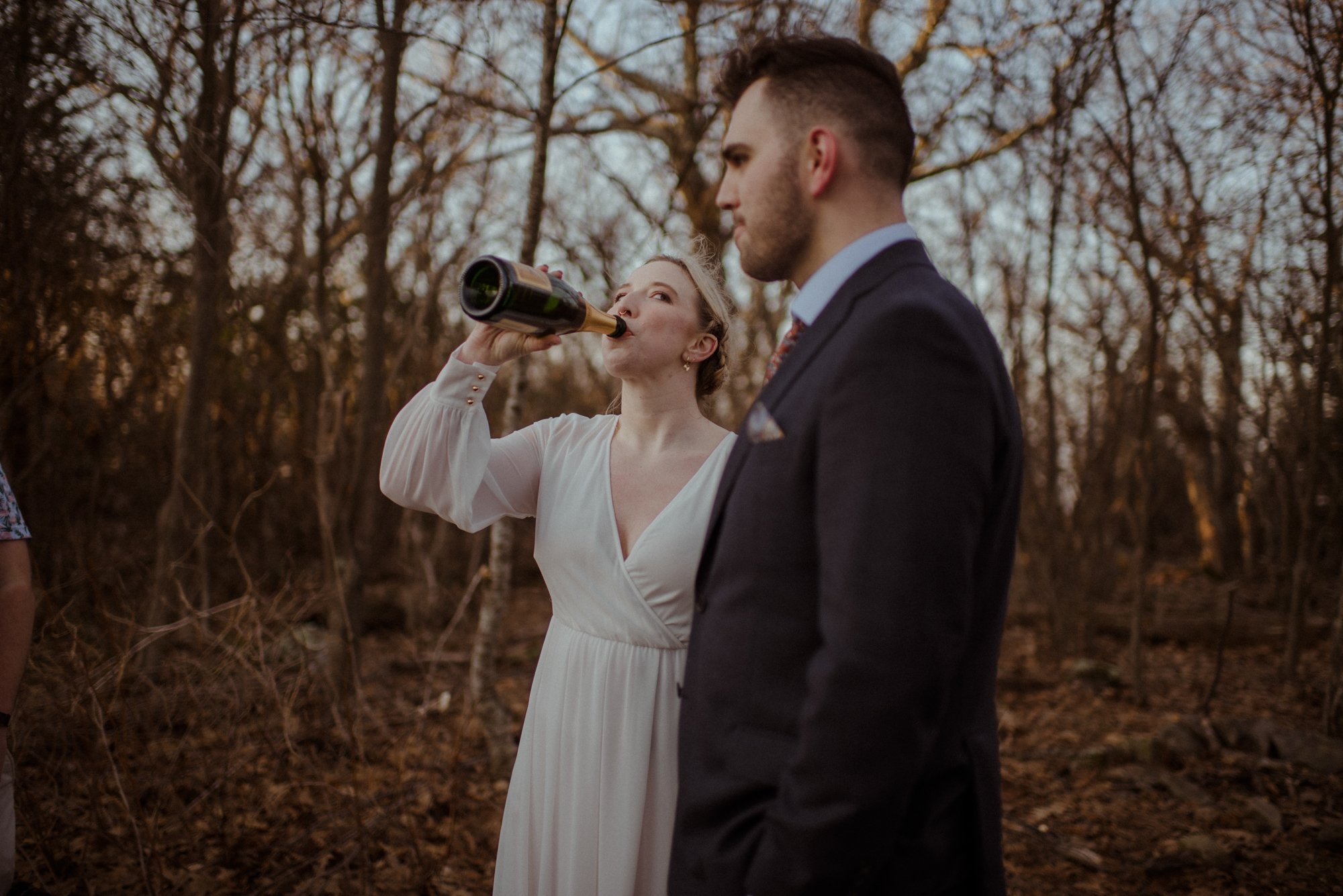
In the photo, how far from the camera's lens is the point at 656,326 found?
2.28 m

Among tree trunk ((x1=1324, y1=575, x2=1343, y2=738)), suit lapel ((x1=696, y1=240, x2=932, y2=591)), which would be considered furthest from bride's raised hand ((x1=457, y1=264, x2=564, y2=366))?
tree trunk ((x1=1324, y1=575, x2=1343, y2=738))

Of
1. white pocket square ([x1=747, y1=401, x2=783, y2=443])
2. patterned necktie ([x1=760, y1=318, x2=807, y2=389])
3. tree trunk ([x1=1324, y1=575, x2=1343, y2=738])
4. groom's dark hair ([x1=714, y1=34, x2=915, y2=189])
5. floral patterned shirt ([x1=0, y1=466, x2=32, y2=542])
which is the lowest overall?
tree trunk ([x1=1324, y1=575, x2=1343, y2=738])

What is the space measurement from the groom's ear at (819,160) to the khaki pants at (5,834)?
2.40m

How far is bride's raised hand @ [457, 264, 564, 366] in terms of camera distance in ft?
6.73

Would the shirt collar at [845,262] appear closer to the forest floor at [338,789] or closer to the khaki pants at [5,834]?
the khaki pants at [5,834]

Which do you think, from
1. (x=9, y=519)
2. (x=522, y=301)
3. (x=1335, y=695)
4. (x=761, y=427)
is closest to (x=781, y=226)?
(x=761, y=427)

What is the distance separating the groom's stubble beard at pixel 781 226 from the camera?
1.45m

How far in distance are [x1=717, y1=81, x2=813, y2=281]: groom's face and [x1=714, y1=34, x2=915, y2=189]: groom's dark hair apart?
0.03 meters

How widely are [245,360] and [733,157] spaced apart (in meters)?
8.13

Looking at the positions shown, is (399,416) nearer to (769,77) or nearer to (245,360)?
(769,77)

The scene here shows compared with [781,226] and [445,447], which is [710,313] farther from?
[781,226]

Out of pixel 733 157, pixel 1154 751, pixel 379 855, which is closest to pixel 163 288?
pixel 379 855

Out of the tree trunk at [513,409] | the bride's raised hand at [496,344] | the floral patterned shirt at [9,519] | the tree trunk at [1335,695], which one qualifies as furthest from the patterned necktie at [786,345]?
the tree trunk at [1335,695]

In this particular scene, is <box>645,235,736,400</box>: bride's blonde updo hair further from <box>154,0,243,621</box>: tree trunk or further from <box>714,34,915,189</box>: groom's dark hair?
<box>154,0,243,621</box>: tree trunk
